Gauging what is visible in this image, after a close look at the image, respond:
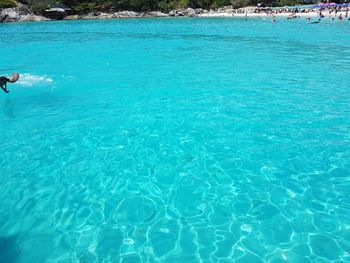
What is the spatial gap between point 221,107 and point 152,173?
551cm

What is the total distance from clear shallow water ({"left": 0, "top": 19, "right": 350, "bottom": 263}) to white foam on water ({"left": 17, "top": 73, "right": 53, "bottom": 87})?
8.2 inches

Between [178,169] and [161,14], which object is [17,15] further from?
[178,169]

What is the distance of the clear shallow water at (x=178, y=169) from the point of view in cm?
628

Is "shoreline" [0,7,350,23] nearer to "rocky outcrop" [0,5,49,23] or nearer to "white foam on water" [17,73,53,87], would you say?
"rocky outcrop" [0,5,49,23]

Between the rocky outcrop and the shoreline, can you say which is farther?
the rocky outcrop

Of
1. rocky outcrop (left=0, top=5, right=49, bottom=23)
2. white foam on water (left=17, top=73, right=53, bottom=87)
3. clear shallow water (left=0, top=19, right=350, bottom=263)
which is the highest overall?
rocky outcrop (left=0, top=5, right=49, bottom=23)

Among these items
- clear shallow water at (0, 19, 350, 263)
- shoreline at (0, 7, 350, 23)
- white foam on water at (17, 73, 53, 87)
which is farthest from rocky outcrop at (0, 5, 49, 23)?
clear shallow water at (0, 19, 350, 263)

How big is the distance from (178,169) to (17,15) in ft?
261

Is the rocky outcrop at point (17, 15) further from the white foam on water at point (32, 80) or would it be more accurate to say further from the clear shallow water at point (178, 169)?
the clear shallow water at point (178, 169)

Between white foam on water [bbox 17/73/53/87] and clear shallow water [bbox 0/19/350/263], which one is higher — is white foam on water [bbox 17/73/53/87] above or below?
above

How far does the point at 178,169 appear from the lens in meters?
8.86

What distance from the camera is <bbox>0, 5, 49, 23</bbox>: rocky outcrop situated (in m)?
74.4

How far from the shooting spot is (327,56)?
23609 mm

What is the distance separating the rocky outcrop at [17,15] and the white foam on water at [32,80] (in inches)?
2531
